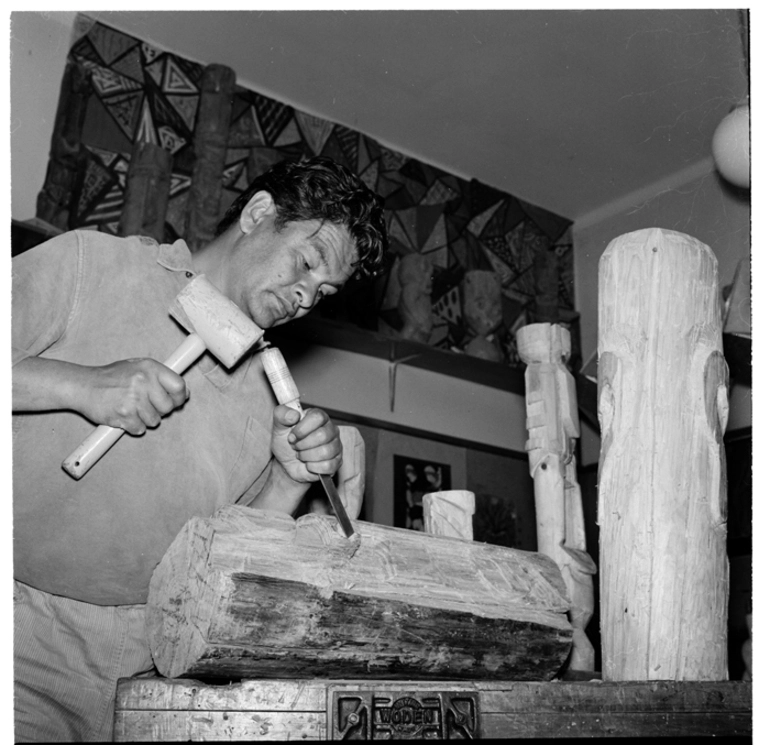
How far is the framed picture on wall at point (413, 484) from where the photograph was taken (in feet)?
18.9

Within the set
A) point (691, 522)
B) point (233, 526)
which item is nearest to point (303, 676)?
point (233, 526)

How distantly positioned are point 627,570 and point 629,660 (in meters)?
0.22

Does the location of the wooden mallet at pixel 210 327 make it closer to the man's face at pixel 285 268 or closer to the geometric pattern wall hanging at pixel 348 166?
the man's face at pixel 285 268

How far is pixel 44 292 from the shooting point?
245cm

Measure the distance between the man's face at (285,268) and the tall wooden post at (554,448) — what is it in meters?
1.00

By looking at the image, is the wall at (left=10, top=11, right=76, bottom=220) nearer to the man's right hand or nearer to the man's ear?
→ the man's ear

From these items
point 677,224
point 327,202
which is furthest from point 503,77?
point 327,202

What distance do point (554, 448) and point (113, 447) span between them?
1.72 metres

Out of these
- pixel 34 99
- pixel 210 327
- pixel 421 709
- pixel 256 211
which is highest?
pixel 34 99

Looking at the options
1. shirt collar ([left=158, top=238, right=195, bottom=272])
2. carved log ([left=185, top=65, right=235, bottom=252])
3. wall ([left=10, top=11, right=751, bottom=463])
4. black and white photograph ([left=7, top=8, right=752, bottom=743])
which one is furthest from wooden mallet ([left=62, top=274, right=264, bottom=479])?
carved log ([left=185, top=65, right=235, bottom=252])

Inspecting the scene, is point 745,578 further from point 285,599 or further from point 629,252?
point 285,599

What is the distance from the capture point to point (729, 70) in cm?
567

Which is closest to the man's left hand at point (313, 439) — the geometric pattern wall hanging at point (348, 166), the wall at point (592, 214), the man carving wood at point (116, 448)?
the man carving wood at point (116, 448)

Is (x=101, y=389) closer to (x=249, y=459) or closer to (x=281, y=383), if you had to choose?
(x=281, y=383)
